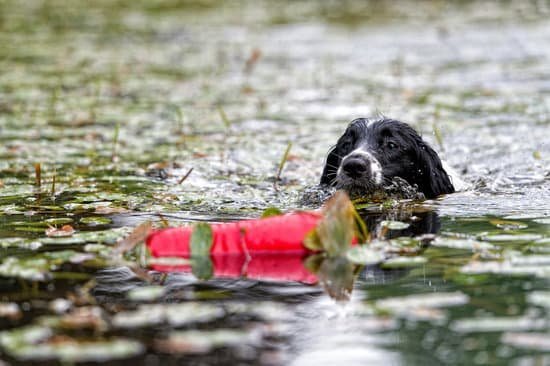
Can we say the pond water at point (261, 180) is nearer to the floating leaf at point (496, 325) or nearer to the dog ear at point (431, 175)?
the floating leaf at point (496, 325)

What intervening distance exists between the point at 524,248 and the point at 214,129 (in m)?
6.03

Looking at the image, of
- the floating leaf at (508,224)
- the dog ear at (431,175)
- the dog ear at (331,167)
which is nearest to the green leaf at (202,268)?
the floating leaf at (508,224)

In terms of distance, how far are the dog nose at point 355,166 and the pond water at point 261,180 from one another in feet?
1.31

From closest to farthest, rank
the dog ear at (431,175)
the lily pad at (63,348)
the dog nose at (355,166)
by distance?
1. the lily pad at (63,348)
2. the dog nose at (355,166)
3. the dog ear at (431,175)

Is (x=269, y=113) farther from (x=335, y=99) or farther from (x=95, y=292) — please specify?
(x=95, y=292)

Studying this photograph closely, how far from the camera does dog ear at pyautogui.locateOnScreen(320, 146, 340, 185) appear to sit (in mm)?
7176

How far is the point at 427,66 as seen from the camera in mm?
14727

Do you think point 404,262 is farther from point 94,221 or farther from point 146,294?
point 94,221

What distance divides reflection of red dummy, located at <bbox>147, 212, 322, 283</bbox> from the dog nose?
1.61m

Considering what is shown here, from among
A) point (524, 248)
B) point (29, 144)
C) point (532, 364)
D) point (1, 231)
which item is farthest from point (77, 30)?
point (532, 364)

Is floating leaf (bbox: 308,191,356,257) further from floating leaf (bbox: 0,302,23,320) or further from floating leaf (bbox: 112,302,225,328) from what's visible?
floating leaf (bbox: 0,302,23,320)

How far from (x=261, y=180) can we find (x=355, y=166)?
63.5 inches

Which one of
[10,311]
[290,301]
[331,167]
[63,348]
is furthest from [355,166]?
[63,348]

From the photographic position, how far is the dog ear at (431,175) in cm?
703
